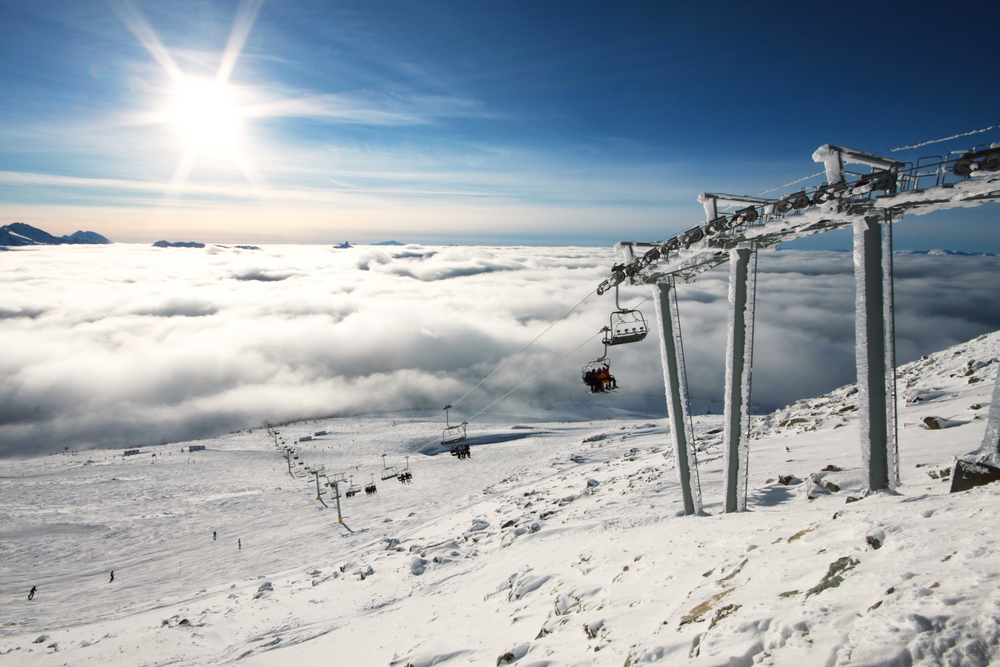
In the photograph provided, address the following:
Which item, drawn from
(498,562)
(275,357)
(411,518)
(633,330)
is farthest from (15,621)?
(275,357)

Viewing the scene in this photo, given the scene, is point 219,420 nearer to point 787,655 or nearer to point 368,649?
point 368,649

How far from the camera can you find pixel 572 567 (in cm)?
1252

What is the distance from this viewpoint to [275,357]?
198 meters

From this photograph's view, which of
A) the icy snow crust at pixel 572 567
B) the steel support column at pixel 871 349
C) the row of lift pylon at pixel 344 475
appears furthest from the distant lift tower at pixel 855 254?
the row of lift pylon at pixel 344 475

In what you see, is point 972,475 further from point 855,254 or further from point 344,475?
point 344,475

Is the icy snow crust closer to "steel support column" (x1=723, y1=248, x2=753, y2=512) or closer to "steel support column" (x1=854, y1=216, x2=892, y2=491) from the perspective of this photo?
"steel support column" (x1=854, y1=216, x2=892, y2=491)

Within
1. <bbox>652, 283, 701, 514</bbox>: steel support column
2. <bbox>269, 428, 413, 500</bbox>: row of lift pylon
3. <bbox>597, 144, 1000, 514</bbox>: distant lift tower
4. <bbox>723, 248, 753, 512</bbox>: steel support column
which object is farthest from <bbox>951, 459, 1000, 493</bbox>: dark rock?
<bbox>269, 428, 413, 500</bbox>: row of lift pylon

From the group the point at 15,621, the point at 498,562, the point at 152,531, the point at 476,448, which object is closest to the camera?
the point at 498,562

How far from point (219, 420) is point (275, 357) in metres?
73.4

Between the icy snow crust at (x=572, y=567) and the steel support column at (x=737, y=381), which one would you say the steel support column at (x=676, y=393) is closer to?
the icy snow crust at (x=572, y=567)

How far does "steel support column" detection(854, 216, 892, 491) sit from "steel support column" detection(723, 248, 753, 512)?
2468 millimetres

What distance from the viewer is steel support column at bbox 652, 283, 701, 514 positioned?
1433cm

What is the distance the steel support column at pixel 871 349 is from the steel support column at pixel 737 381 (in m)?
2.47

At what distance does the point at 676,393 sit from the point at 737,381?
8.75 feet
